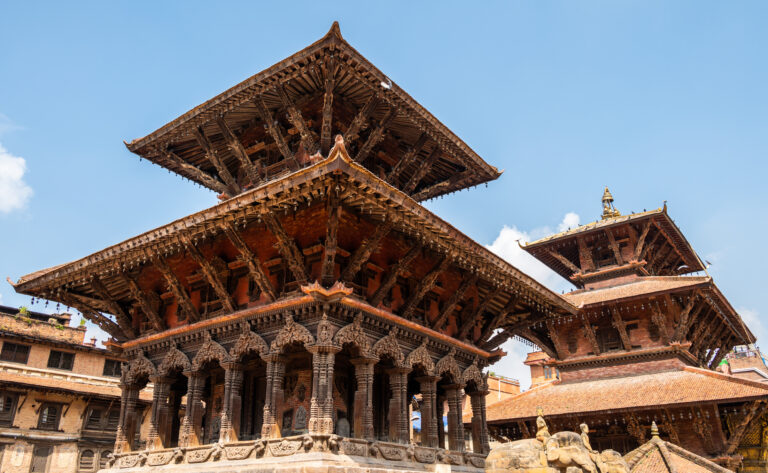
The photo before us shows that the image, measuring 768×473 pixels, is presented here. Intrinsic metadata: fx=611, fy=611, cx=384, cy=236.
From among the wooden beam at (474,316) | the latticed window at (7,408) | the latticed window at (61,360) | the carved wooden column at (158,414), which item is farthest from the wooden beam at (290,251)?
the latticed window at (61,360)

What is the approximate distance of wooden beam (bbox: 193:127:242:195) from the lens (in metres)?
18.0

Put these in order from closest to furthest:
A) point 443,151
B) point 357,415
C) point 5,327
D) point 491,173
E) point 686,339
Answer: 1. point 357,415
2. point 443,151
3. point 491,173
4. point 686,339
5. point 5,327


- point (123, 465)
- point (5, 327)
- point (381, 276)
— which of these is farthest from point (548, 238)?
point (5, 327)

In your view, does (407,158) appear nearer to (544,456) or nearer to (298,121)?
(298,121)

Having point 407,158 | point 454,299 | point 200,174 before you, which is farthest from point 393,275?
point 200,174

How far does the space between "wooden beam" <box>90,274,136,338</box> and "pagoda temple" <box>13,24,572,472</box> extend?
0.05 metres

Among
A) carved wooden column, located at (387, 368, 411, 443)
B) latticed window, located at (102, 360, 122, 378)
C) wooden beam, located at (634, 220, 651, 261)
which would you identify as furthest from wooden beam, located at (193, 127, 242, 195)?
latticed window, located at (102, 360, 122, 378)

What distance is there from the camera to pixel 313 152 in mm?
16594

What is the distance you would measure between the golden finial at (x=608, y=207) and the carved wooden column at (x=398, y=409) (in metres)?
20.5

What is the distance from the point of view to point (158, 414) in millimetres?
15945

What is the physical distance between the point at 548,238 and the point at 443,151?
44.0 ft

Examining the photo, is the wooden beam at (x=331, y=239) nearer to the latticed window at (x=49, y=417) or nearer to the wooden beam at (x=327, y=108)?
the wooden beam at (x=327, y=108)

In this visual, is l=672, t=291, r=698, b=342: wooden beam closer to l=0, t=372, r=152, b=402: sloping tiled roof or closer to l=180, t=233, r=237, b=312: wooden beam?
l=180, t=233, r=237, b=312: wooden beam

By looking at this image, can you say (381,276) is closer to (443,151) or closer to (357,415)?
(357,415)
